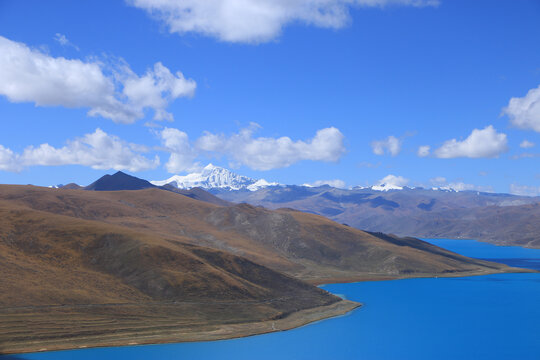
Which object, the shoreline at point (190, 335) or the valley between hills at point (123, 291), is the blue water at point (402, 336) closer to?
the shoreline at point (190, 335)

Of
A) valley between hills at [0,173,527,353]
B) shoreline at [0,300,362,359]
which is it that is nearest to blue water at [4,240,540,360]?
shoreline at [0,300,362,359]

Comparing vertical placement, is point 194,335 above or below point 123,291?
below

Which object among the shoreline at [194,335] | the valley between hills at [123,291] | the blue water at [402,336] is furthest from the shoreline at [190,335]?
the blue water at [402,336]

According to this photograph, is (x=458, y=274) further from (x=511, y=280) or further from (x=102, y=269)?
(x=102, y=269)

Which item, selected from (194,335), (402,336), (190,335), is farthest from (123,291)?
(402,336)

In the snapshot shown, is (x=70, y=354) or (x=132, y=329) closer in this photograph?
(x=70, y=354)

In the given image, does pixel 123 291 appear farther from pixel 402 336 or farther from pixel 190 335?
pixel 402 336

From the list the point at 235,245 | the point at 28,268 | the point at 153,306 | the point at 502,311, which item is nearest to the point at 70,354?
the point at 153,306
